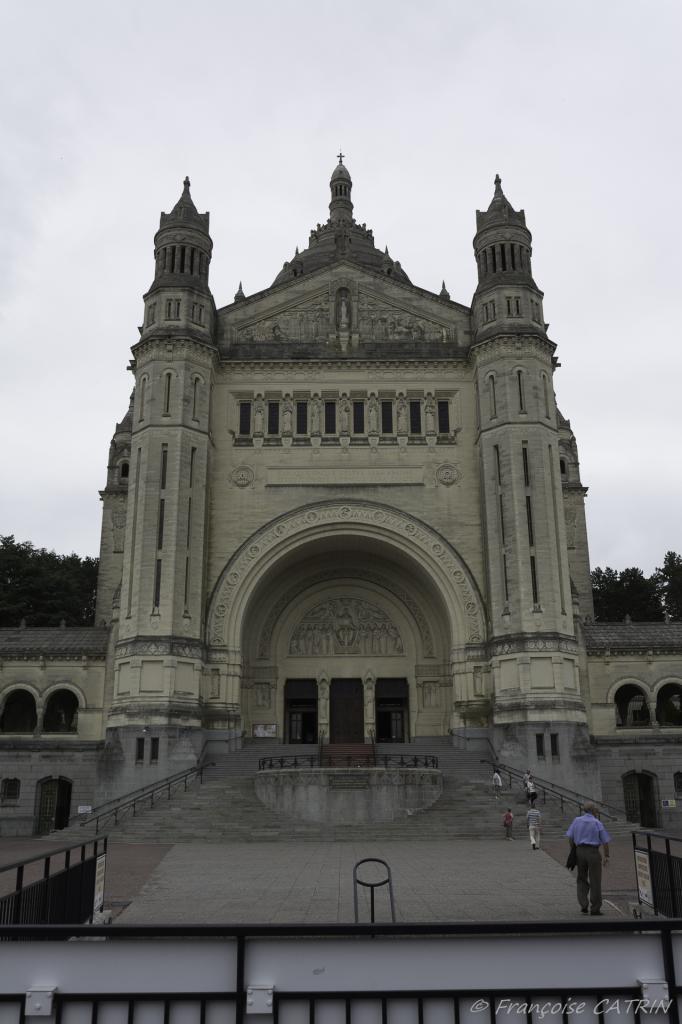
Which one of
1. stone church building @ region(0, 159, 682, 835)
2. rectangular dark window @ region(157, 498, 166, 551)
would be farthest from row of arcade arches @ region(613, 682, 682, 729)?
rectangular dark window @ region(157, 498, 166, 551)

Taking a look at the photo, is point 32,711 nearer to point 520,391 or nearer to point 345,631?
point 345,631

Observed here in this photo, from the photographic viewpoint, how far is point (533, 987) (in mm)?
4000

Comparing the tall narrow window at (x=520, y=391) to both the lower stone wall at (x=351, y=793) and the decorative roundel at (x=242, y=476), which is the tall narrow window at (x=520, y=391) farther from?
the lower stone wall at (x=351, y=793)

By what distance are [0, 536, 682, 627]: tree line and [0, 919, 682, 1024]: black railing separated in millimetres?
45829

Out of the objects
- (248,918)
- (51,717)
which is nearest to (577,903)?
(248,918)


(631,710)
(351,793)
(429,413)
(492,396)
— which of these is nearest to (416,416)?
(429,413)

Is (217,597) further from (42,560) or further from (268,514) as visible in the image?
(42,560)

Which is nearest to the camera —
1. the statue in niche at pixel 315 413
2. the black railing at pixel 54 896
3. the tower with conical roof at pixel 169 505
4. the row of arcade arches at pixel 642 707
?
the black railing at pixel 54 896

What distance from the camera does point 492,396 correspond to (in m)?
37.9

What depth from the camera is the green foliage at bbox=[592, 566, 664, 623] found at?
206 ft

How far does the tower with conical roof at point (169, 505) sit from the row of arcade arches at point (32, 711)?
5706mm

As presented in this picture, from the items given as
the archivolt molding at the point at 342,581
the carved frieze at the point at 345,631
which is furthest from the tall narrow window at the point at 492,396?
the carved frieze at the point at 345,631

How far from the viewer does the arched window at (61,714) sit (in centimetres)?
4084

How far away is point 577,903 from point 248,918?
533cm
